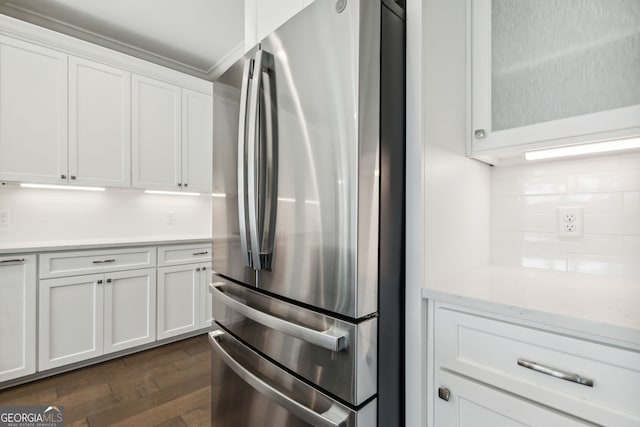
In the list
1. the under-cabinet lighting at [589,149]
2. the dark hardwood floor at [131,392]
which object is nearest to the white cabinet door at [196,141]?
the dark hardwood floor at [131,392]

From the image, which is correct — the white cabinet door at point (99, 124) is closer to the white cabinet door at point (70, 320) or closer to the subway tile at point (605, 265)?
the white cabinet door at point (70, 320)

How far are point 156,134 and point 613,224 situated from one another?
322 cm

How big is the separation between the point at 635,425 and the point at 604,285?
546 mm

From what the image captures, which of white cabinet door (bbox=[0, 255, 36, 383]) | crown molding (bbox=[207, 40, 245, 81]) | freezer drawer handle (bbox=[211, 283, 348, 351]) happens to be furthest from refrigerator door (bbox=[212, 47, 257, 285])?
crown molding (bbox=[207, 40, 245, 81])

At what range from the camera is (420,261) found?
94 centimetres

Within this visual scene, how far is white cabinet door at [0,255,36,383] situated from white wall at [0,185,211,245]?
2.05 feet

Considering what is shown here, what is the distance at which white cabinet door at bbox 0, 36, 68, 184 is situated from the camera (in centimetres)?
211

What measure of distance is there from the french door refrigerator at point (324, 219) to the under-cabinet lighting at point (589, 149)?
2.17 ft

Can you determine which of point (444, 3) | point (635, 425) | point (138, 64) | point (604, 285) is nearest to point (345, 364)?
point (635, 425)

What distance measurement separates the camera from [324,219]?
877 mm

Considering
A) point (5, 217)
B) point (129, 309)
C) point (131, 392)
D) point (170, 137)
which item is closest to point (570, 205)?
point (131, 392)

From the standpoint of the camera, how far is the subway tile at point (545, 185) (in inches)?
49.7

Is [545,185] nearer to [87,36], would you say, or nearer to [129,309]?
[129,309]

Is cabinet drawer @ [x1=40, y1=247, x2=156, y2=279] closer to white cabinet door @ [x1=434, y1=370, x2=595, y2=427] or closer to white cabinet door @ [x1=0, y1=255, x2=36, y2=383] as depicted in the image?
white cabinet door @ [x1=0, y1=255, x2=36, y2=383]
